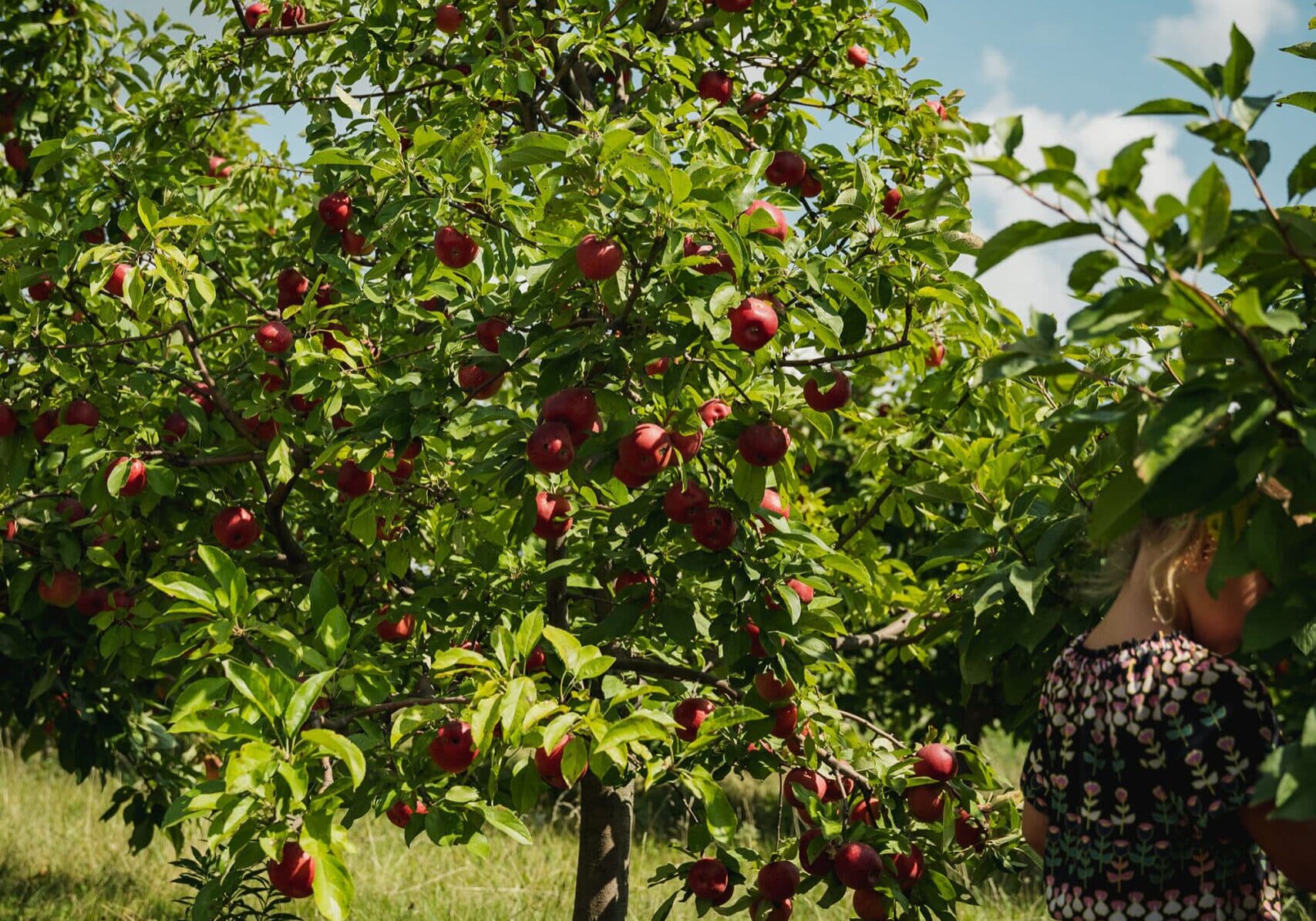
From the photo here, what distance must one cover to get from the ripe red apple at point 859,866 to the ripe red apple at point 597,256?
4.19 feet

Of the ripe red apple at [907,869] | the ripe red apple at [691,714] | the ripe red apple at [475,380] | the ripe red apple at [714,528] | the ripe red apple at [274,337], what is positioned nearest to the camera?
the ripe red apple at [714,528]

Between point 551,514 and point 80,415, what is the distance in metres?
1.39

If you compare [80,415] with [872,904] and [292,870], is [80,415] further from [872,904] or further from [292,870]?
[872,904]

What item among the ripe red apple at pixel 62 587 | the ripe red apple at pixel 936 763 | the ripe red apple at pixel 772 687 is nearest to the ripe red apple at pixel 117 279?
the ripe red apple at pixel 62 587

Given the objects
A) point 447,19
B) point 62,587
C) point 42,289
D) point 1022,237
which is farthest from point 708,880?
point 42,289

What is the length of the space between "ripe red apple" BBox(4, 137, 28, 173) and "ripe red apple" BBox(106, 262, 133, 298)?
207 cm

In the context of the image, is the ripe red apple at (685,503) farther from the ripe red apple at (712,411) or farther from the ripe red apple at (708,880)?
the ripe red apple at (708,880)

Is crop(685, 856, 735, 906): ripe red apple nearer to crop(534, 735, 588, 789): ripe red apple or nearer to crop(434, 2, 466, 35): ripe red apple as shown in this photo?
crop(534, 735, 588, 789): ripe red apple

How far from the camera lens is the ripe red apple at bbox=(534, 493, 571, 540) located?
8.88 feet

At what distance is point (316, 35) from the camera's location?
3.88 m

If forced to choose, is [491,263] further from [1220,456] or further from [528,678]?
[1220,456]

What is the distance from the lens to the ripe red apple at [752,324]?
2.16m

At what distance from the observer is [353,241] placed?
10.4ft

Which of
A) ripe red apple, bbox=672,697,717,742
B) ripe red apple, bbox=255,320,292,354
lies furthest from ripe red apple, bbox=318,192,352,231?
ripe red apple, bbox=672,697,717,742
